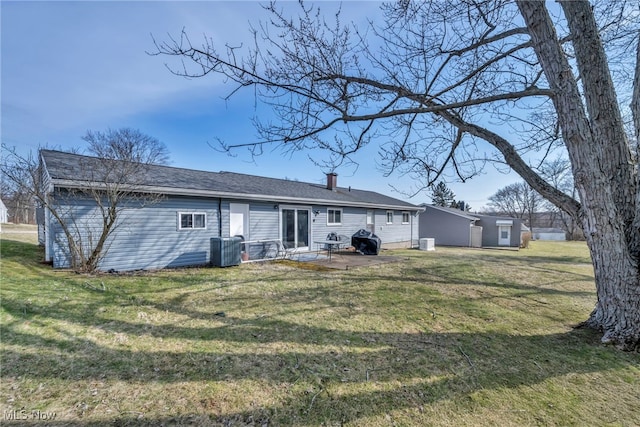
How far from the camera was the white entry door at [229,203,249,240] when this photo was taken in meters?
10.8

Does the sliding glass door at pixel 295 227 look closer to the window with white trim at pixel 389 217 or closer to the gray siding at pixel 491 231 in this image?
the window with white trim at pixel 389 217

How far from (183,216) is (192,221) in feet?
1.09

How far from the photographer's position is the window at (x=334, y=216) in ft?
48.2

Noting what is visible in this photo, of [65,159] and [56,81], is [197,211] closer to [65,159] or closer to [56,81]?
[65,159]

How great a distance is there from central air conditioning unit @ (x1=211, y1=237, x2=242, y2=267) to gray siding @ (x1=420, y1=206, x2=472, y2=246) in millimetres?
20278

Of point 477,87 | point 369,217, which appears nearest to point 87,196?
point 477,87

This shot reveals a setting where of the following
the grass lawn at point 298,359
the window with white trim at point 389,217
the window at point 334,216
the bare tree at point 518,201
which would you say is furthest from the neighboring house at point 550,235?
the grass lawn at point 298,359

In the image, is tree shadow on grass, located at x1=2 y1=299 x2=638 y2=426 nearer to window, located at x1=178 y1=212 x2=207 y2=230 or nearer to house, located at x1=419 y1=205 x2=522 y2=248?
window, located at x1=178 y1=212 x2=207 y2=230

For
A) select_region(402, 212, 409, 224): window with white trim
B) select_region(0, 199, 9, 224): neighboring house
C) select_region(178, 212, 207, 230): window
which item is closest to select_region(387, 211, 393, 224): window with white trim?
select_region(402, 212, 409, 224): window with white trim

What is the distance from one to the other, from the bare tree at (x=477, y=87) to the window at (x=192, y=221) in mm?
6366

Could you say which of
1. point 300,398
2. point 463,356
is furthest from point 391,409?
point 463,356

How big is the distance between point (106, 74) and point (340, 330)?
30.1 ft

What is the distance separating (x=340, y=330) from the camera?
179 inches

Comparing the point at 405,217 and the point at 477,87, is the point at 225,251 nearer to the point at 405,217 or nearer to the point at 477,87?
the point at 477,87
